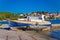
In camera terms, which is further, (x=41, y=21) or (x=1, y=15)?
(x=41, y=21)

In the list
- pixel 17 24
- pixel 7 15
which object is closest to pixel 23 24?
pixel 17 24

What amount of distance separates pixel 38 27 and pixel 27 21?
123 cm

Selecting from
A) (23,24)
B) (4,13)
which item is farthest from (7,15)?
(23,24)

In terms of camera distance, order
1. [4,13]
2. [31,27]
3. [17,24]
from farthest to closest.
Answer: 1. [17,24]
2. [31,27]
3. [4,13]

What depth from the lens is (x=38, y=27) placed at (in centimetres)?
1777

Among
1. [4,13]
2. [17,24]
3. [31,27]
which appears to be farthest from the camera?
[17,24]

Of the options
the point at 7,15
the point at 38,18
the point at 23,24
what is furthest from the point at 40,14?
the point at 7,15

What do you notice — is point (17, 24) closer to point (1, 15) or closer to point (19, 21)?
point (19, 21)

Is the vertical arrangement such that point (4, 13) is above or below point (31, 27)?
above

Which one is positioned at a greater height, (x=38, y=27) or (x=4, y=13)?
(x=4, y=13)

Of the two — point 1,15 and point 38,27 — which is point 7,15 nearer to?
point 1,15

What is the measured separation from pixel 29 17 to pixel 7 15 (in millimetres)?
3212

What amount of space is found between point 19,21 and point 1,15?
2.90 m

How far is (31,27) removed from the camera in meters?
17.6
